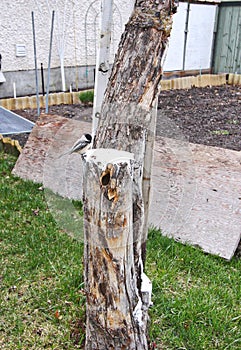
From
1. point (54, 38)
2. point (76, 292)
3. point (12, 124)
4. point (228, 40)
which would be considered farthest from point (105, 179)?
point (228, 40)

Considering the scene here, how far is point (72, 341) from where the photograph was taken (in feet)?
6.66

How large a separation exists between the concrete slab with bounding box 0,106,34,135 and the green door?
664 cm

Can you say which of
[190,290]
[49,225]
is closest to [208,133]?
[49,225]

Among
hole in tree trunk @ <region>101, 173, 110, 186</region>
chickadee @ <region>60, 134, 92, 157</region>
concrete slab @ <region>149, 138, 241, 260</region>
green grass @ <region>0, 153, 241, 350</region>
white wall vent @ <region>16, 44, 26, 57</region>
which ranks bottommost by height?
green grass @ <region>0, 153, 241, 350</region>

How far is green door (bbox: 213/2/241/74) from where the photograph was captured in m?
9.81

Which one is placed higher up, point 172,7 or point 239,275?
point 172,7

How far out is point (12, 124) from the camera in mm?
5129

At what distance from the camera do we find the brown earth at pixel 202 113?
488cm

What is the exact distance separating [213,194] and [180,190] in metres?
0.36

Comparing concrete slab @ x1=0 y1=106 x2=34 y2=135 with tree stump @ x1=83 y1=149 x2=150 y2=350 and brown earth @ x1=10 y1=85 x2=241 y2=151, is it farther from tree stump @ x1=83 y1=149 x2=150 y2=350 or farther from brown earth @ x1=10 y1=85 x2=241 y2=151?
tree stump @ x1=83 y1=149 x2=150 y2=350

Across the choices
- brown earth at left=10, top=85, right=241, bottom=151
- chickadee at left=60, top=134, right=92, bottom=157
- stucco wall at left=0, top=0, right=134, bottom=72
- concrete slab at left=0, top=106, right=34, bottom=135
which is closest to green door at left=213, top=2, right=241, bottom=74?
brown earth at left=10, top=85, right=241, bottom=151

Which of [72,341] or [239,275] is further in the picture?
[239,275]

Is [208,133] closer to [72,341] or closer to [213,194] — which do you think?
[213,194]

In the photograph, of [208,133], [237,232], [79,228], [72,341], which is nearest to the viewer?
[79,228]
